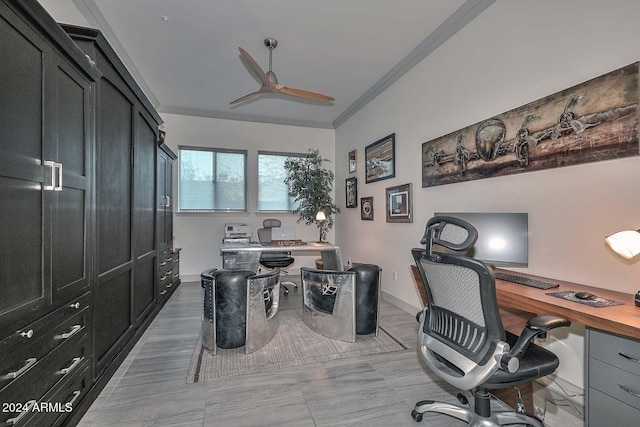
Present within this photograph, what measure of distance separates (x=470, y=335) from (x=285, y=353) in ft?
5.42

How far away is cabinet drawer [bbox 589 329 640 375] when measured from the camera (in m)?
1.14

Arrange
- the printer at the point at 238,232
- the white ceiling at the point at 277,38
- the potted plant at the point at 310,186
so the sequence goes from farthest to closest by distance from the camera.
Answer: the potted plant at the point at 310,186, the printer at the point at 238,232, the white ceiling at the point at 277,38

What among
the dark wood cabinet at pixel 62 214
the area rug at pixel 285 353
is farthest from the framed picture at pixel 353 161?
the dark wood cabinet at pixel 62 214

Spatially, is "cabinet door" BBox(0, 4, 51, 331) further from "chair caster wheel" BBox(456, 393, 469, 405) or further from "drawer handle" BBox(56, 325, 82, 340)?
"chair caster wheel" BBox(456, 393, 469, 405)

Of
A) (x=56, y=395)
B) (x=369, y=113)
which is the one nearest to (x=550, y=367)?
(x=56, y=395)

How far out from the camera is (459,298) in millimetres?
1363

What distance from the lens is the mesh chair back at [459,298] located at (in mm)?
1222

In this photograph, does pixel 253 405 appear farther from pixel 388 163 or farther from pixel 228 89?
pixel 228 89

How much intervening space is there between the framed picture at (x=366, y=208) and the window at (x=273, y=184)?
1542 mm

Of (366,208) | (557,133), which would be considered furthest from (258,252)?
(557,133)

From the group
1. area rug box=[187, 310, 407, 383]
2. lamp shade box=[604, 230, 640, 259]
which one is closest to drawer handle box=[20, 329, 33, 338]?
area rug box=[187, 310, 407, 383]

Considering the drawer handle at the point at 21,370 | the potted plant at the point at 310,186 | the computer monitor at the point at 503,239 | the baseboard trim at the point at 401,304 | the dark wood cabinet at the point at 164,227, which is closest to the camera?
the drawer handle at the point at 21,370

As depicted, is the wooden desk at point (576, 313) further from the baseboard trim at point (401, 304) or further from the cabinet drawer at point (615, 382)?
the baseboard trim at point (401, 304)

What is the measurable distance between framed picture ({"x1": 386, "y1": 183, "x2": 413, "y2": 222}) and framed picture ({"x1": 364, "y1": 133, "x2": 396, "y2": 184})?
0.82ft
